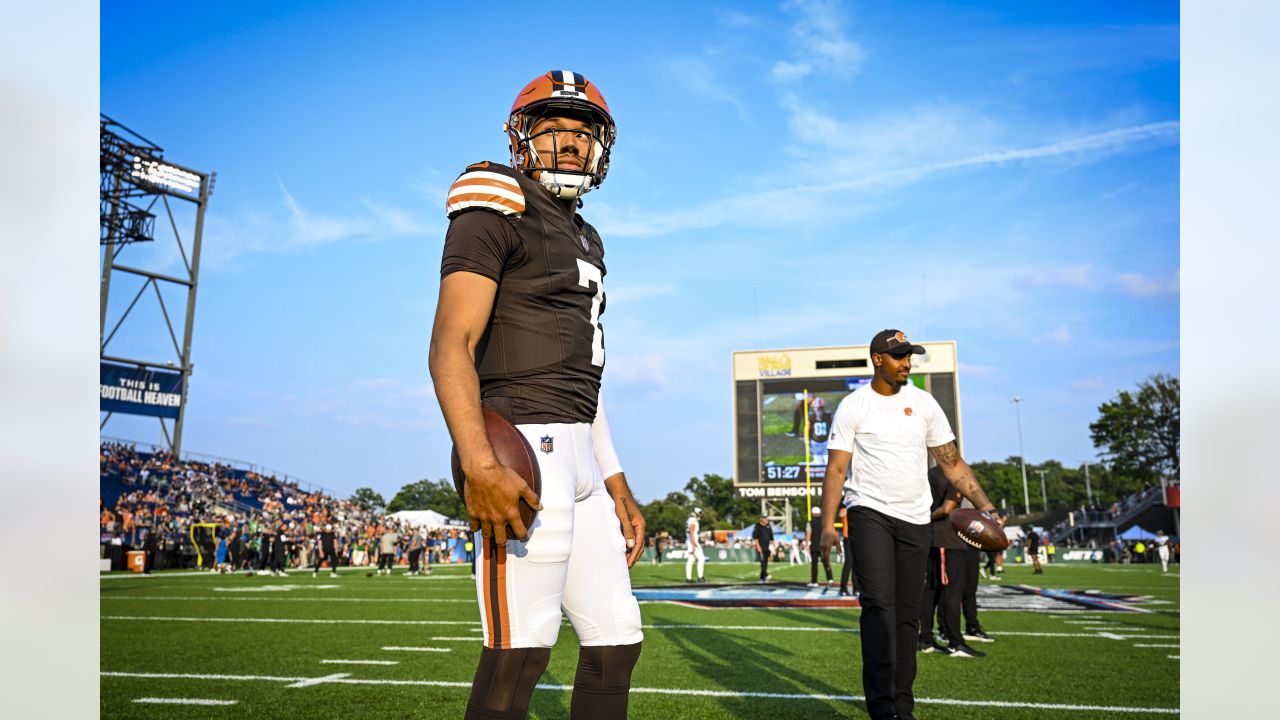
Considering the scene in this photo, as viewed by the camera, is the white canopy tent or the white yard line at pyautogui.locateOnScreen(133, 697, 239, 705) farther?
the white canopy tent

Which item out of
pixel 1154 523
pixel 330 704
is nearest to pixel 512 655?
pixel 330 704

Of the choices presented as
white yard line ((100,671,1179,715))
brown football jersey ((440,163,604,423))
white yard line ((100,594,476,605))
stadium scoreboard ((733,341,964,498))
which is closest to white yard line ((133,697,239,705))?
white yard line ((100,671,1179,715))

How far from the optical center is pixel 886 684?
14.3 ft

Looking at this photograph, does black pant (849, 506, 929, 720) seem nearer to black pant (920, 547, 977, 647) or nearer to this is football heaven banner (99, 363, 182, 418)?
black pant (920, 547, 977, 647)

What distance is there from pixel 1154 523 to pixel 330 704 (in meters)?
58.7

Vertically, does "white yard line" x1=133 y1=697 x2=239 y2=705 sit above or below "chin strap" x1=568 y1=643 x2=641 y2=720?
below

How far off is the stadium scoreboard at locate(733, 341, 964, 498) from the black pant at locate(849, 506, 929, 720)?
3339 cm

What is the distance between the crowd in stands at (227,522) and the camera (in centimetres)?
2842

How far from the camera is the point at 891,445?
4984 mm

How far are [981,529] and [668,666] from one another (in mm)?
2441

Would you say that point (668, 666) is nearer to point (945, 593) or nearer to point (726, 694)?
point (726, 694)

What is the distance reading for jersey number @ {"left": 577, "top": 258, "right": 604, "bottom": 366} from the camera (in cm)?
270

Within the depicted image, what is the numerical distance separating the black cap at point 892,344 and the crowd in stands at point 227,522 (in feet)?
75.8
